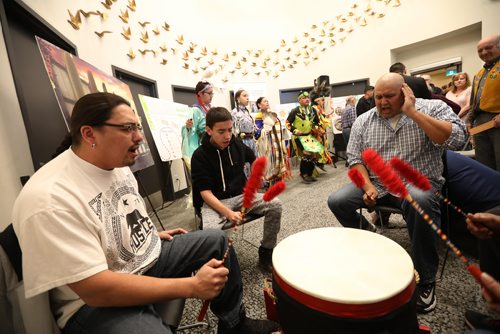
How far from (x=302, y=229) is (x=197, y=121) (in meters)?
1.89

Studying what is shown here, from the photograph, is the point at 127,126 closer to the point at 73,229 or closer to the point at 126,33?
the point at 73,229

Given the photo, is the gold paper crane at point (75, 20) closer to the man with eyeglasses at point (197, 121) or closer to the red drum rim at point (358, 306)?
the man with eyeglasses at point (197, 121)

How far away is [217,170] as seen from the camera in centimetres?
190

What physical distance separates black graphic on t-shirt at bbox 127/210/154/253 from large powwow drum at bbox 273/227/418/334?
58cm

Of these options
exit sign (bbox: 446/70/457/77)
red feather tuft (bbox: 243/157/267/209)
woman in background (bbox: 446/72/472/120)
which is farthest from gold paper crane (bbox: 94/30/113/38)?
exit sign (bbox: 446/70/457/77)

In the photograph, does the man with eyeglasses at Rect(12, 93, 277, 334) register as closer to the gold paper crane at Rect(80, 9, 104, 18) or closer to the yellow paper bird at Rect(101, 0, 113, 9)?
the gold paper crane at Rect(80, 9, 104, 18)

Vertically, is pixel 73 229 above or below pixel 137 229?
above

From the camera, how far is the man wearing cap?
182 inches

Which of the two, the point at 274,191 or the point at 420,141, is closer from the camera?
the point at 274,191

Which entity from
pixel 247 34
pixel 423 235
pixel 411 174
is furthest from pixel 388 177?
pixel 247 34

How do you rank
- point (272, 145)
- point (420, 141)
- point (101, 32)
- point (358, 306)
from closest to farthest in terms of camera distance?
point (358, 306)
point (420, 141)
point (101, 32)
point (272, 145)

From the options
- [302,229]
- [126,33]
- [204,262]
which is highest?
[126,33]

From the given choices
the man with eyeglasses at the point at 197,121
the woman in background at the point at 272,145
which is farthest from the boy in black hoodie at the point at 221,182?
the woman in background at the point at 272,145

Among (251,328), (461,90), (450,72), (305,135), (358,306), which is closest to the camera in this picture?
(358,306)
